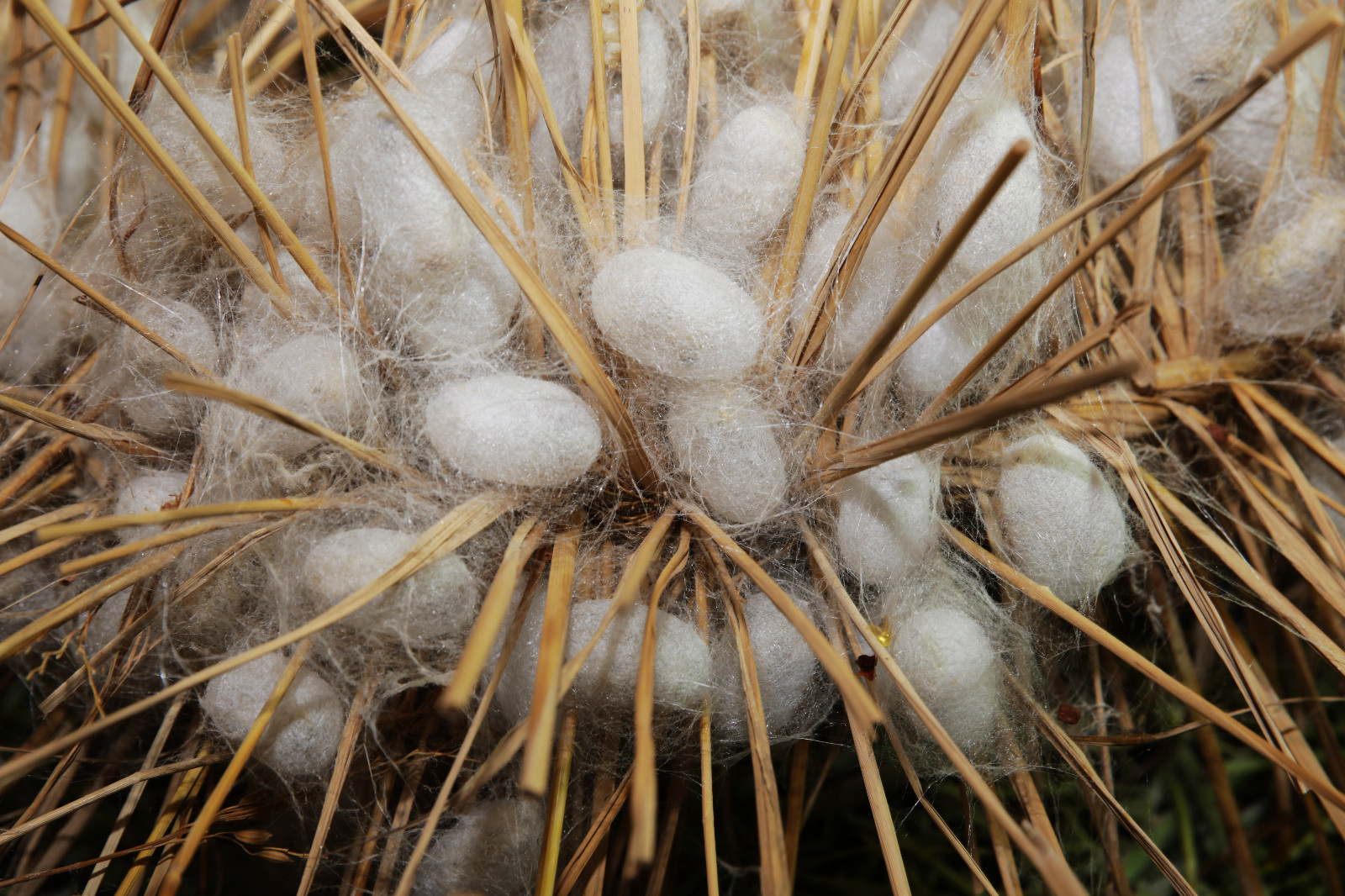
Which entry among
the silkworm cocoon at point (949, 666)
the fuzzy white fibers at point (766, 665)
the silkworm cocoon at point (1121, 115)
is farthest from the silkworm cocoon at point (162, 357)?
the silkworm cocoon at point (1121, 115)

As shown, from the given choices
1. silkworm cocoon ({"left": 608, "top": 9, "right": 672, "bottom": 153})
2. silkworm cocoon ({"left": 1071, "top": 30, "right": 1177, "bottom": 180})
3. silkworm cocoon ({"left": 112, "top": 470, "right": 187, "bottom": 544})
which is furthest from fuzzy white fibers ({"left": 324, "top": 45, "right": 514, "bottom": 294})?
silkworm cocoon ({"left": 1071, "top": 30, "right": 1177, "bottom": 180})

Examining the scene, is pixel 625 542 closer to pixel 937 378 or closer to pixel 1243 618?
pixel 937 378

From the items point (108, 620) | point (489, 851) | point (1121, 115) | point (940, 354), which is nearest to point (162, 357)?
point (108, 620)

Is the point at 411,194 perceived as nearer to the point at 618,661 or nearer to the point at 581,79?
the point at 581,79

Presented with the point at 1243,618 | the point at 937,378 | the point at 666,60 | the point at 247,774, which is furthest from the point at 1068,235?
the point at 247,774

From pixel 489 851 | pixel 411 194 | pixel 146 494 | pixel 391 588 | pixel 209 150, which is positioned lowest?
pixel 489 851

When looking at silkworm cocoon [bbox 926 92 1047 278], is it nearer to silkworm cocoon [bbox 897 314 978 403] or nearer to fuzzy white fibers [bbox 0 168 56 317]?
silkworm cocoon [bbox 897 314 978 403]
